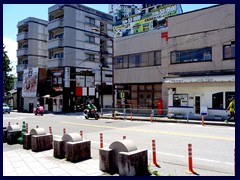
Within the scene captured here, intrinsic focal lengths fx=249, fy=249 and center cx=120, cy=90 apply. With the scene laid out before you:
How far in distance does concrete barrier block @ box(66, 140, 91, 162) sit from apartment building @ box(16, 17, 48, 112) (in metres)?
36.1

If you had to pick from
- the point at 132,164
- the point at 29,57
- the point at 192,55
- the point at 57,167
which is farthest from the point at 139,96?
the point at 29,57

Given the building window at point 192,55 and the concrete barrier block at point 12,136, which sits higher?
the building window at point 192,55

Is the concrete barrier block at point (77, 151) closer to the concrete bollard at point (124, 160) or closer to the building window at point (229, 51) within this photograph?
the concrete bollard at point (124, 160)

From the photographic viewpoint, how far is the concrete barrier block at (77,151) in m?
8.37

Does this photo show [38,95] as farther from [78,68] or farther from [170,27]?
[170,27]

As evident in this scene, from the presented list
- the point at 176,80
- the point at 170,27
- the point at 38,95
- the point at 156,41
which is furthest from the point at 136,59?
the point at 38,95

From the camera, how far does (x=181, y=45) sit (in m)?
26.1

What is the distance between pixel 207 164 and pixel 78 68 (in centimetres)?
3581

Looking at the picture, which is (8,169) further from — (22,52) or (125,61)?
(22,52)

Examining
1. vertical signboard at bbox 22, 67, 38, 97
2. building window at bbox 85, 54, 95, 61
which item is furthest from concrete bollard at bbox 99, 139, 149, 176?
A: building window at bbox 85, 54, 95, 61

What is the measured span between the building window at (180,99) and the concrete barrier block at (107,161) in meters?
18.5

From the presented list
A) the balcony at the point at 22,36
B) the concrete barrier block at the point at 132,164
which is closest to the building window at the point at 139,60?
the concrete barrier block at the point at 132,164

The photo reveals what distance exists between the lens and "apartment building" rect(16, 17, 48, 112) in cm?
4369

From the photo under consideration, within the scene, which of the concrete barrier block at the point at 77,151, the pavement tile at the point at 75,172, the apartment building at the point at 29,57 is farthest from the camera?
the apartment building at the point at 29,57
